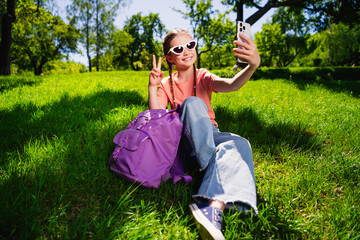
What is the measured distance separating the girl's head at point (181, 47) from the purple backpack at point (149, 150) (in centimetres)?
82

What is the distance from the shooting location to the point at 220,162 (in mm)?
1651

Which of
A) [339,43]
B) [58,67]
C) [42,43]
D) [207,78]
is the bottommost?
[207,78]

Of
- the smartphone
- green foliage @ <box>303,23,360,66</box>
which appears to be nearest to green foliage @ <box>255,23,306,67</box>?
green foliage @ <box>303,23,360,66</box>

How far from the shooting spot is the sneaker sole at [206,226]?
1172 millimetres

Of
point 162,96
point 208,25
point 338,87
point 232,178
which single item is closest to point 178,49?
point 162,96

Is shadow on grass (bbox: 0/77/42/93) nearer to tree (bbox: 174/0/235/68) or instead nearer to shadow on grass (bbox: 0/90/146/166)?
shadow on grass (bbox: 0/90/146/166)

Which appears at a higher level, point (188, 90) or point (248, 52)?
point (248, 52)

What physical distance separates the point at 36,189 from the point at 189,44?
1998 mm

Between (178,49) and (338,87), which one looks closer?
(178,49)

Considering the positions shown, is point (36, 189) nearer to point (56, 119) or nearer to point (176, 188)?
point (176, 188)

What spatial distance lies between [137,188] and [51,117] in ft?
7.15

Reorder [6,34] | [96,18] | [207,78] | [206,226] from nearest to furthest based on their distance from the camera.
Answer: [206,226] → [207,78] → [6,34] → [96,18]

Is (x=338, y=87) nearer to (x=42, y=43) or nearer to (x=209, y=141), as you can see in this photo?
(x=209, y=141)

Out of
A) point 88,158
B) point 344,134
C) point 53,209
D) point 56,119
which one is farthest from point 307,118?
point 56,119
